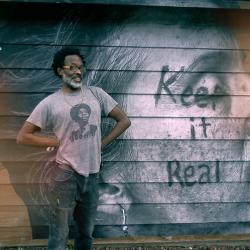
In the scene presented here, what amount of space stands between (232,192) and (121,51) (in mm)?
1731

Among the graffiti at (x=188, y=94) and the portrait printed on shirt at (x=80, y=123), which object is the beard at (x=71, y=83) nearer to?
the portrait printed on shirt at (x=80, y=123)

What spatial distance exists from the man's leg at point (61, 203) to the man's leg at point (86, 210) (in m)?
0.08

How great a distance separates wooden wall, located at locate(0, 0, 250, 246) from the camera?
4219 mm

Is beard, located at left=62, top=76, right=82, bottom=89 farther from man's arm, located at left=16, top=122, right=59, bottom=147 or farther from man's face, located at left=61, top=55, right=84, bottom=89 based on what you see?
man's arm, located at left=16, top=122, right=59, bottom=147

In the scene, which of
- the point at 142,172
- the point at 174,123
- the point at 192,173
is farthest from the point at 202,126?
the point at 142,172

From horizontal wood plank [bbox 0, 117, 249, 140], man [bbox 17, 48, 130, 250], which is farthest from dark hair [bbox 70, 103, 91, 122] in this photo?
horizontal wood plank [bbox 0, 117, 249, 140]

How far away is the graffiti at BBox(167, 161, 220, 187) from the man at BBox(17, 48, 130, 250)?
115 centimetres

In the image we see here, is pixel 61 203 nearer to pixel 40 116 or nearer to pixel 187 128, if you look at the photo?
pixel 40 116

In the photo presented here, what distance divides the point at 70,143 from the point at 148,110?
1.19 m

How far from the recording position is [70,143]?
11.2 feet

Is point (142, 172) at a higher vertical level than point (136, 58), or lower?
lower

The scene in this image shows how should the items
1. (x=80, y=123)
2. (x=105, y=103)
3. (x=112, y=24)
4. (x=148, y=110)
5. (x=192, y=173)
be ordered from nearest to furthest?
(x=80, y=123) < (x=105, y=103) < (x=112, y=24) < (x=148, y=110) < (x=192, y=173)

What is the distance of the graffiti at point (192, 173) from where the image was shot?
14.7ft

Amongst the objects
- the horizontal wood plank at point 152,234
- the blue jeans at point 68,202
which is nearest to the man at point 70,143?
the blue jeans at point 68,202
